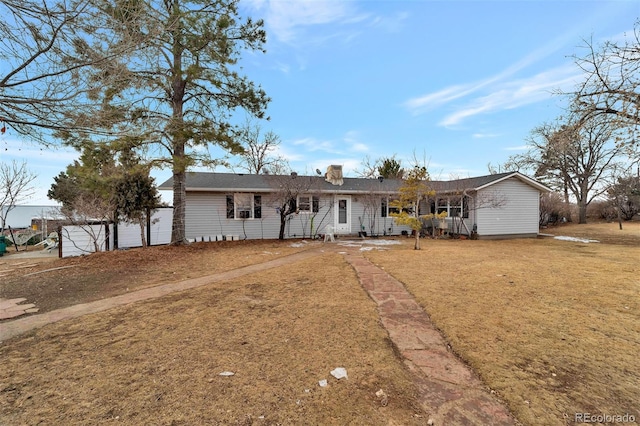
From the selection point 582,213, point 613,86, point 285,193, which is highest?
point 613,86

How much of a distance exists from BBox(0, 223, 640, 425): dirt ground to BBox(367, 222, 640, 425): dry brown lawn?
0.06 ft

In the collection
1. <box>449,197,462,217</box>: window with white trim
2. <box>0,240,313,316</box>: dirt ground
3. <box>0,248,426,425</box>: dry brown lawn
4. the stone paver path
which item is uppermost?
<box>449,197,462,217</box>: window with white trim

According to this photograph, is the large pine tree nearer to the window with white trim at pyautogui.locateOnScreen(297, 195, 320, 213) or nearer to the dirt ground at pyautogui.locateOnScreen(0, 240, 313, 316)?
the dirt ground at pyautogui.locateOnScreen(0, 240, 313, 316)

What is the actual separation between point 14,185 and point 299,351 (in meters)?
18.5

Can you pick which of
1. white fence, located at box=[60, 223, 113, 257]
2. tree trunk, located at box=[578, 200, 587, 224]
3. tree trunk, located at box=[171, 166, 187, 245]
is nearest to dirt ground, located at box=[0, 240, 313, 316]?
tree trunk, located at box=[171, 166, 187, 245]

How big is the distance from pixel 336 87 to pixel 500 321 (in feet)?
47.5

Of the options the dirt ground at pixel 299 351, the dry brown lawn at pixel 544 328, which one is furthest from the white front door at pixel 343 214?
the dirt ground at pixel 299 351

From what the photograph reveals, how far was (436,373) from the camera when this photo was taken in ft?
9.04

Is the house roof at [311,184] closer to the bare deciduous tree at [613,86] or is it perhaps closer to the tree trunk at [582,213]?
the bare deciduous tree at [613,86]

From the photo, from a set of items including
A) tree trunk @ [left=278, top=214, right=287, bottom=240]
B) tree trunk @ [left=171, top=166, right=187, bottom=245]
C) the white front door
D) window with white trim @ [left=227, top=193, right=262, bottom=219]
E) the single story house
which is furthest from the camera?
the white front door

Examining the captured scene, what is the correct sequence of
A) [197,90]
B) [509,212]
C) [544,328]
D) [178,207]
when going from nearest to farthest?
[544,328] → [197,90] → [178,207] → [509,212]

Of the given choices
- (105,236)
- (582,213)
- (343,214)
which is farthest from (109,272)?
(582,213)

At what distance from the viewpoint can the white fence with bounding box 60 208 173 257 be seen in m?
10.2

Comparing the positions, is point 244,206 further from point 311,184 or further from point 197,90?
point 197,90
